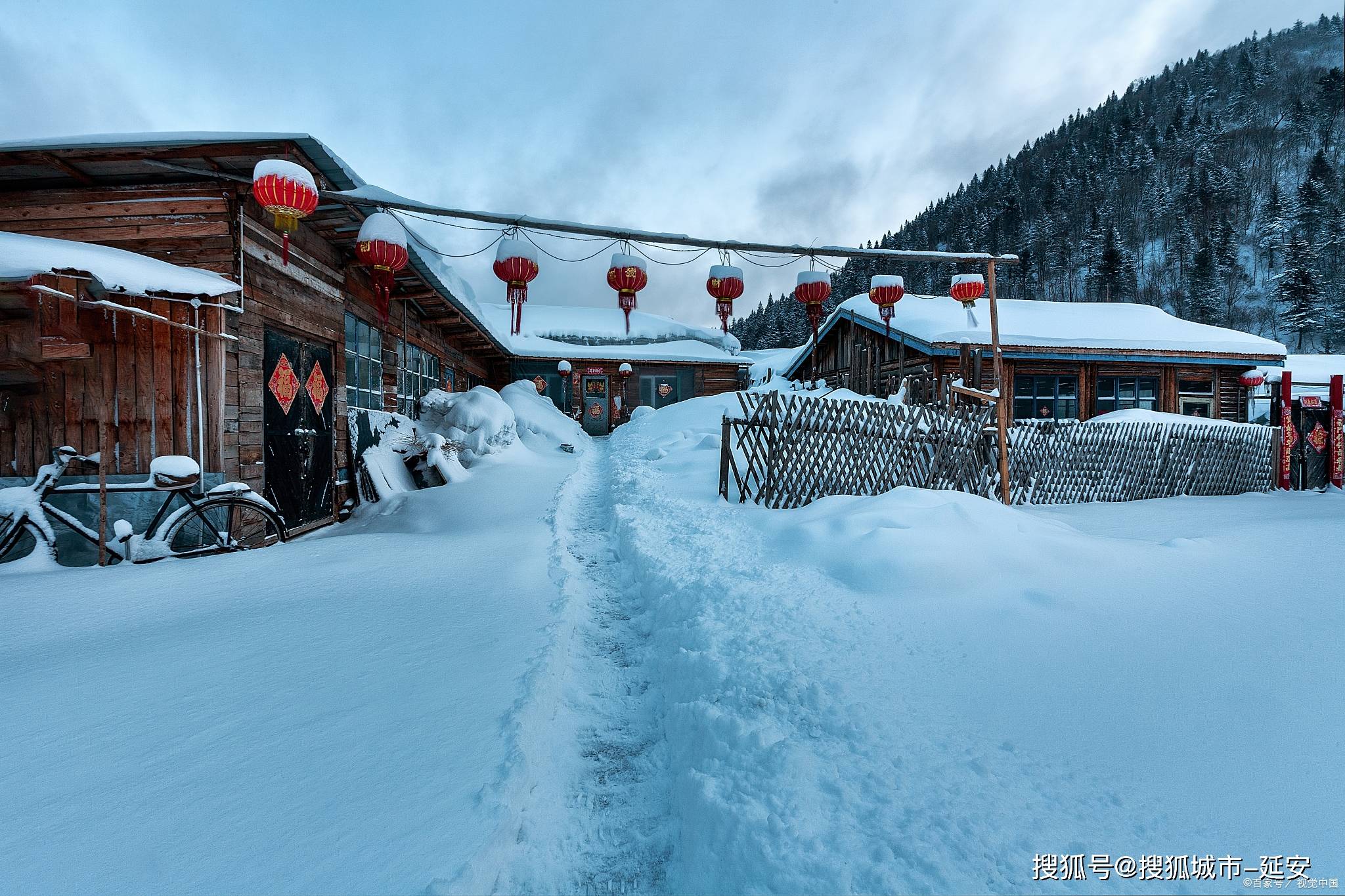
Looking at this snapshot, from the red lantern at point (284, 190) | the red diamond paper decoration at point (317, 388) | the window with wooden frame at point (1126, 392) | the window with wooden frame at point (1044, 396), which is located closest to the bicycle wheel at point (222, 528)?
the red diamond paper decoration at point (317, 388)

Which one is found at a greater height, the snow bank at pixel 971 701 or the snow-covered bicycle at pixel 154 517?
the snow-covered bicycle at pixel 154 517

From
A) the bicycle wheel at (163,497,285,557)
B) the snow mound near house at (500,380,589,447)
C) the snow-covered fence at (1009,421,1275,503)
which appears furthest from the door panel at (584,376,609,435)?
the bicycle wheel at (163,497,285,557)

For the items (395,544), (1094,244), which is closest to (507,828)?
(395,544)

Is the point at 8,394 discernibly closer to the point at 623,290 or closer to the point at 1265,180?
the point at 623,290

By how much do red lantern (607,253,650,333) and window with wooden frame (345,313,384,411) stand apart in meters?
4.27

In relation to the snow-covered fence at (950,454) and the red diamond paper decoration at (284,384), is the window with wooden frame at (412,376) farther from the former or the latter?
the snow-covered fence at (950,454)

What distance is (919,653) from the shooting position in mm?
2744

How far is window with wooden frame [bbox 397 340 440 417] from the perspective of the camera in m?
10.5

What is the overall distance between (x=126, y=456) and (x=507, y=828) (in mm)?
6001

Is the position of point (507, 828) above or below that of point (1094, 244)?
below

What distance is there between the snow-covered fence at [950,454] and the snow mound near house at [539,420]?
744cm

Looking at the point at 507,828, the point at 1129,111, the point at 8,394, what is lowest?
the point at 507,828

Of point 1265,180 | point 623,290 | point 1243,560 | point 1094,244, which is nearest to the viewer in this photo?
point 1243,560

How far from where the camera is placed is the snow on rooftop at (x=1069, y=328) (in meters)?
14.4
